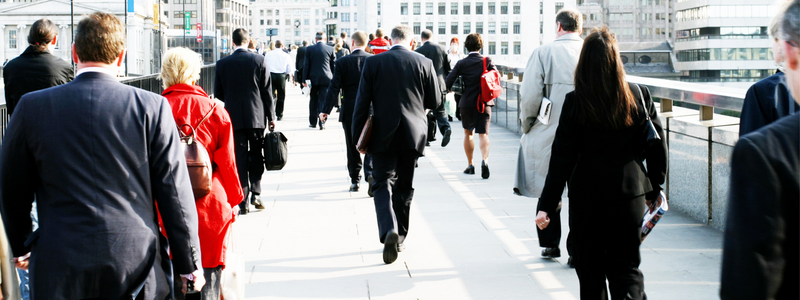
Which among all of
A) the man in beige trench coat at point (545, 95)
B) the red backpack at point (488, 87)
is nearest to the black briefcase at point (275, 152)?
the man in beige trench coat at point (545, 95)

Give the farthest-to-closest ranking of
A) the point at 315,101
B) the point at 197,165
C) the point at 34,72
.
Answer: the point at 315,101 < the point at 34,72 < the point at 197,165

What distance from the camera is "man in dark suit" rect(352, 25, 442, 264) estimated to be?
21.1 ft

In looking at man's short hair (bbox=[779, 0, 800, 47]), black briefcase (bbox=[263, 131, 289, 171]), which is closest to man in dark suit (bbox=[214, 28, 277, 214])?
black briefcase (bbox=[263, 131, 289, 171])

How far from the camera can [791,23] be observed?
1651 millimetres

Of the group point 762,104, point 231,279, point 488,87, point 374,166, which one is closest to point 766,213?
point 762,104

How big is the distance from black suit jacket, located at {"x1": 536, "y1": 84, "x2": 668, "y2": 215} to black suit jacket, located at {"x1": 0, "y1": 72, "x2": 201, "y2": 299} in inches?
73.7

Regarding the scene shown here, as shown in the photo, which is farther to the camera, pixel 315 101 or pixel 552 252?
pixel 315 101

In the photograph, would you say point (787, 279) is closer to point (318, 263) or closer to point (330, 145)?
point (318, 263)

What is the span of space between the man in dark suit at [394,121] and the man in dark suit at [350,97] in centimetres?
252

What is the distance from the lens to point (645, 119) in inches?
159

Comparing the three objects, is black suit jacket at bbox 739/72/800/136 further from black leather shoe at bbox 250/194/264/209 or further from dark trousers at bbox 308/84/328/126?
dark trousers at bbox 308/84/328/126

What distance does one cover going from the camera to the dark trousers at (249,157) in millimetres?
8250

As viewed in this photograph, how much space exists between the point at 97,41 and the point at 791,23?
2.22 m

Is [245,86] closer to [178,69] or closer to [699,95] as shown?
[178,69]
